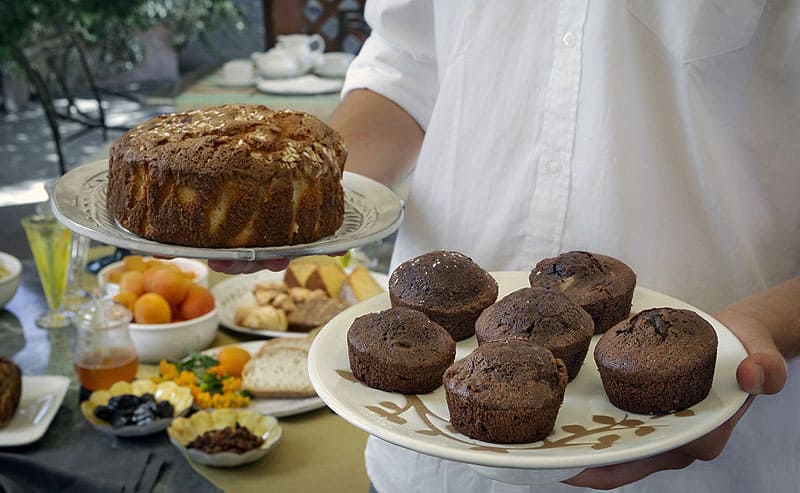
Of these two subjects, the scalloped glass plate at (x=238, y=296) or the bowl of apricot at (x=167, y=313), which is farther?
the scalloped glass plate at (x=238, y=296)

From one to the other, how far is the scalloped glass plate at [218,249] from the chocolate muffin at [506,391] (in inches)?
9.5

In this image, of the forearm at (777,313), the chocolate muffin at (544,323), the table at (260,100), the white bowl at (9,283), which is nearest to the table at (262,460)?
the white bowl at (9,283)

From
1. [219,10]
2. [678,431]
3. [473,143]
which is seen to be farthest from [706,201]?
[219,10]

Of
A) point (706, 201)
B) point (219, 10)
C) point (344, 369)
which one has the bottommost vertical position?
point (219, 10)

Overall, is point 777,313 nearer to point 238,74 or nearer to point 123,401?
point 123,401

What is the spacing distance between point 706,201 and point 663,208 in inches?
2.3

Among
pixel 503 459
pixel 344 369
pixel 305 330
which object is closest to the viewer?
pixel 503 459

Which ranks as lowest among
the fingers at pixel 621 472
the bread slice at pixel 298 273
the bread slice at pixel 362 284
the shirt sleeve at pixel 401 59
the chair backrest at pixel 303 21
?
the chair backrest at pixel 303 21

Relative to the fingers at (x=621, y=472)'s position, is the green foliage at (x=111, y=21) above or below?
below

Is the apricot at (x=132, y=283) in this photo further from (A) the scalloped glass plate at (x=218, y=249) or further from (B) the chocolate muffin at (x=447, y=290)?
(B) the chocolate muffin at (x=447, y=290)

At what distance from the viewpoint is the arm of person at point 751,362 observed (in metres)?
0.97

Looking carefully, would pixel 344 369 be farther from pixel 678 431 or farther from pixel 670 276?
pixel 670 276

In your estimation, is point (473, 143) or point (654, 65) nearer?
point (654, 65)

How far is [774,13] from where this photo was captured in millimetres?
1201
